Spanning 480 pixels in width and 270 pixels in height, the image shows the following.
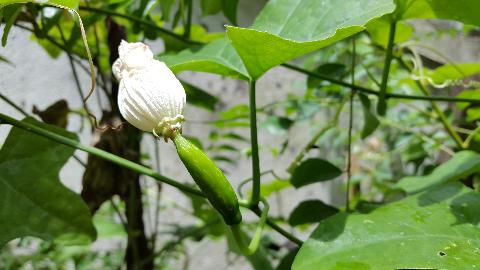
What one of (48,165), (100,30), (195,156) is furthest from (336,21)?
(100,30)

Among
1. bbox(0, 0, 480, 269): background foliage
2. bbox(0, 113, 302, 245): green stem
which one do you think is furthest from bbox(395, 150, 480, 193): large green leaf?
bbox(0, 113, 302, 245): green stem

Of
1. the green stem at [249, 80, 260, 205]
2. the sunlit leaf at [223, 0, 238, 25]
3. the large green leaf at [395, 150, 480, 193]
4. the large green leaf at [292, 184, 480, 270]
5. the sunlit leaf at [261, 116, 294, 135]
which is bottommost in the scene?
the sunlit leaf at [261, 116, 294, 135]

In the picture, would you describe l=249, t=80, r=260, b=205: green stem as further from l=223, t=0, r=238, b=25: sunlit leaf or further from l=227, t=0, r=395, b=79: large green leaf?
l=223, t=0, r=238, b=25: sunlit leaf

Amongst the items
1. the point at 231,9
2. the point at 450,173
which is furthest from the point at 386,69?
the point at 231,9

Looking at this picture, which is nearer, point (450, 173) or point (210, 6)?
point (450, 173)

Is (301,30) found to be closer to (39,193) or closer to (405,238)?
(405,238)
